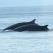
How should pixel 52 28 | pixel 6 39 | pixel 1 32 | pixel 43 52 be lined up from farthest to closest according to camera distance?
pixel 52 28
pixel 1 32
pixel 6 39
pixel 43 52

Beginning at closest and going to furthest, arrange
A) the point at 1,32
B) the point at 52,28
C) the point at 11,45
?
the point at 11,45, the point at 1,32, the point at 52,28

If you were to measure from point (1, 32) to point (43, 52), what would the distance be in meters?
1.48

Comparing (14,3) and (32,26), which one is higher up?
(14,3)

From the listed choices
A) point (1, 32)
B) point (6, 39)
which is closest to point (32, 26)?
point (1, 32)

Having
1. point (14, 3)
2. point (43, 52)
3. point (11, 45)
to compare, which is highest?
point (14, 3)

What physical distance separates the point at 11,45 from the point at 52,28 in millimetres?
1344

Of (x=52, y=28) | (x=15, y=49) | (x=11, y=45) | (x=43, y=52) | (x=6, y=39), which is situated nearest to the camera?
(x=43, y=52)

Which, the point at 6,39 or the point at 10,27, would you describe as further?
the point at 10,27

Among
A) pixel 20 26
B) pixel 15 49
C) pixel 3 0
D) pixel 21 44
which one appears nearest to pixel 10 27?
pixel 20 26

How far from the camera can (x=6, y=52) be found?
2.52 metres

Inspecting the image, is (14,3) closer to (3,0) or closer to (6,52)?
(3,0)

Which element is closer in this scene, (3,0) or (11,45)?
(11,45)

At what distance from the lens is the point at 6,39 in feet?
10.8

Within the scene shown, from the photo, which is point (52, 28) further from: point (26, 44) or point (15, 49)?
point (15, 49)
